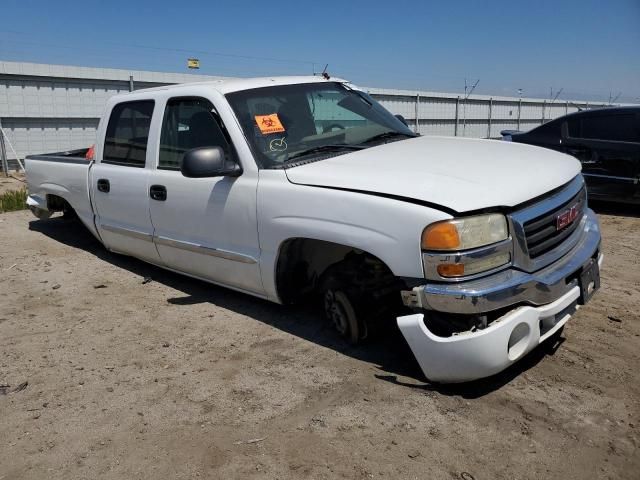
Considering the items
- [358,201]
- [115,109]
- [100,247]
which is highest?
[115,109]

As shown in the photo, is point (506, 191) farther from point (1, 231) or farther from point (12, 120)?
point (12, 120)

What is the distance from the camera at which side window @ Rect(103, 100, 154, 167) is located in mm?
4746

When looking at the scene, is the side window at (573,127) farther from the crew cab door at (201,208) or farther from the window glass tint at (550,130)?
the crew cab door at (201,208)

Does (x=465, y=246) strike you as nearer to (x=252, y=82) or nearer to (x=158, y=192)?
(x=252, y=82)

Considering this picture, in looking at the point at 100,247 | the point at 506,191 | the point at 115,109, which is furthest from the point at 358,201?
the point at 100,247

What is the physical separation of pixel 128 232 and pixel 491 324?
11.2 feet

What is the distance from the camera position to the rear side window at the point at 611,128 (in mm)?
7508

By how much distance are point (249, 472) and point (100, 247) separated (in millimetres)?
4944

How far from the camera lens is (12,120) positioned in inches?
465

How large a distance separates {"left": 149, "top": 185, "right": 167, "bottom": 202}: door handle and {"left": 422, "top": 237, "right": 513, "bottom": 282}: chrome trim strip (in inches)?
93.7

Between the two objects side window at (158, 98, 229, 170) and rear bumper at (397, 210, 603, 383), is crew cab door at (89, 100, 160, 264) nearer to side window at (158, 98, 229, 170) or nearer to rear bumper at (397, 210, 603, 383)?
side window at (158, 98, 229, 170)

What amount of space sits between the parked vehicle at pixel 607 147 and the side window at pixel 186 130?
18.7 feet

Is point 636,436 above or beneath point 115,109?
beneath

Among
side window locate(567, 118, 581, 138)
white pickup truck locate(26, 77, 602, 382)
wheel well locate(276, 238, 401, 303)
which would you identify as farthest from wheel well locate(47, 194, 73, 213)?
side window locate(567, 118, 581, 138)
